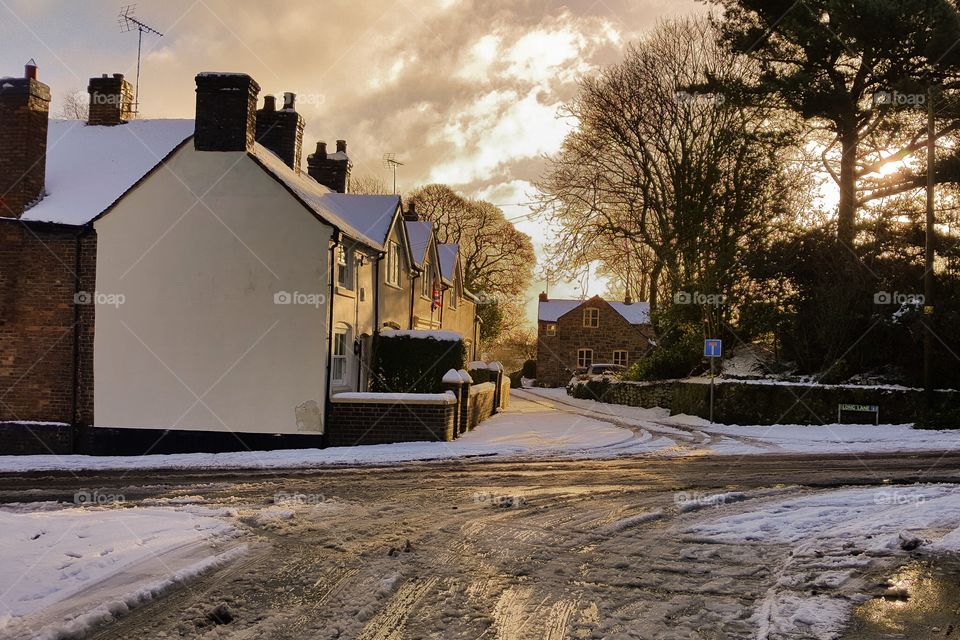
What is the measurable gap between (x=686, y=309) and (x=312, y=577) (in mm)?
25620

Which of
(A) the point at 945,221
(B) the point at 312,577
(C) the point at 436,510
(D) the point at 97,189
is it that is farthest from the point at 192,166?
(A) the point at 945,221

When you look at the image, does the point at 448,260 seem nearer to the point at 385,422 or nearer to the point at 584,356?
the point at 385,422

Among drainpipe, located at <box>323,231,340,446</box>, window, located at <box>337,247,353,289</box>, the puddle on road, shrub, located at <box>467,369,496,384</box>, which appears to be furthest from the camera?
shrub, located at <box>467,369,496,384</box>

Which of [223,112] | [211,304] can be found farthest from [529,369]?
[223,112]

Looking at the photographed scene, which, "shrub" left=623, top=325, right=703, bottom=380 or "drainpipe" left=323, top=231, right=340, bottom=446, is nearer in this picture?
"drainpipe" left=323, top=231, right=340, bottom=446

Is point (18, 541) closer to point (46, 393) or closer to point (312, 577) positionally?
point (312, 577)

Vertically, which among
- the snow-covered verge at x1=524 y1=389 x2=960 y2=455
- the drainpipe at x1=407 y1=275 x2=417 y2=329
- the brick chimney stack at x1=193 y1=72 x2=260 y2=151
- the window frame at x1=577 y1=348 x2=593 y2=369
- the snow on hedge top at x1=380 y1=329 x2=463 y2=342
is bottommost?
the snow-covered verge at x1=524 y1=389 x2=960 y2=455

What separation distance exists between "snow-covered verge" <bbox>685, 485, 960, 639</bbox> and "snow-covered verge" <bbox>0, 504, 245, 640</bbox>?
459 cm

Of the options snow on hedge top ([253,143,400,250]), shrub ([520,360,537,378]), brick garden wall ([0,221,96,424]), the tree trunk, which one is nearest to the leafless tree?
the tree trunk

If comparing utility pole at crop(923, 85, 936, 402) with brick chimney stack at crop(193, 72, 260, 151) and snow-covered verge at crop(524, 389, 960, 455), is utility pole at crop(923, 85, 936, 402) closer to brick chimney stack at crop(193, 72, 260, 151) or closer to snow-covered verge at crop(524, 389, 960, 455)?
snow-covered verge at crop(524, 389, 960, 455)

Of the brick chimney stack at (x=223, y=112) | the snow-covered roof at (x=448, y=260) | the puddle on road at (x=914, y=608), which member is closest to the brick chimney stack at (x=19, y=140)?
the brick chimney stack at (x=223, y=112)

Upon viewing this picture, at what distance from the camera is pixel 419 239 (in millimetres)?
30938

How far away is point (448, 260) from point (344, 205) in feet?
45.3

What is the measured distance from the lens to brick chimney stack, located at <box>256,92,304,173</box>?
23.7 metres
